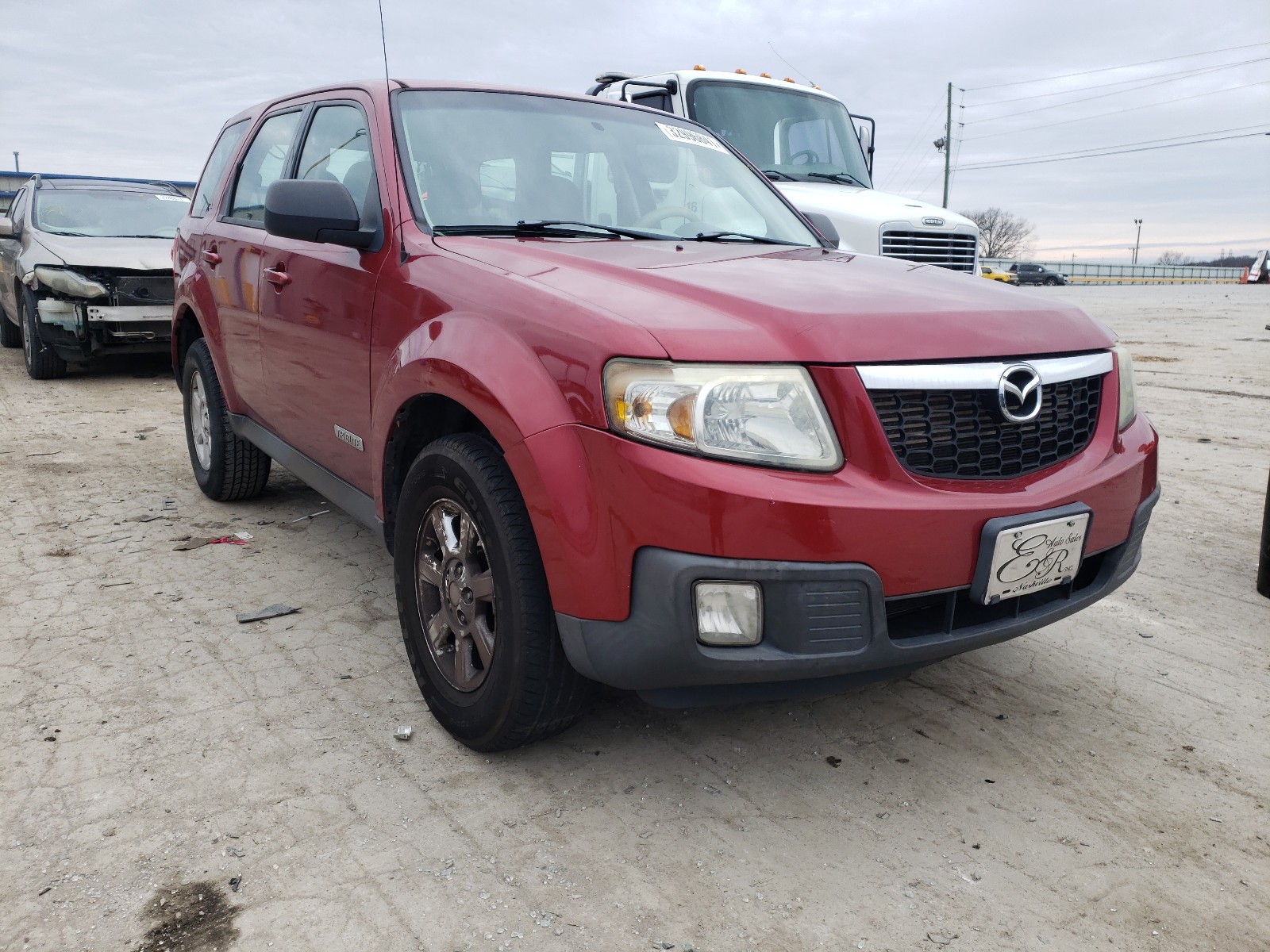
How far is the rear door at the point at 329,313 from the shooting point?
307cm

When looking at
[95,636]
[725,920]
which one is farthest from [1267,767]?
[95,636]

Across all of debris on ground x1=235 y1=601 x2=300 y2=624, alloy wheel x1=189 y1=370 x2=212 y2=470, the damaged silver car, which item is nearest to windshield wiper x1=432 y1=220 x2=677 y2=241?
debris on ground x1=235 y1=601 x2=300 y2=624

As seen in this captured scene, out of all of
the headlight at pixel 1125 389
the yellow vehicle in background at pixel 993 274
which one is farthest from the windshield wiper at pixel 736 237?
the yellow vehicle in background at pixel 993 274

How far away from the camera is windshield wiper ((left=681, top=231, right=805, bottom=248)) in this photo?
10.7ft

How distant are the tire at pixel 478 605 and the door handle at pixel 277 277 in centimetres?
125

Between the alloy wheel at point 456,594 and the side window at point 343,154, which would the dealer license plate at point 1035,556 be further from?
the side window at point 343,154

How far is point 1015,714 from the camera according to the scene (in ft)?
9.58

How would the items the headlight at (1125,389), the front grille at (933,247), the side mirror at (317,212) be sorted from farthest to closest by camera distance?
the front grille at (933,247) < the side mirror at (317,212) < the headlight at (1125,389)

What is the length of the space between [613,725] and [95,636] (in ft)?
6.11

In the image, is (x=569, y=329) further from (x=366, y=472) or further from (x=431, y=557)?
(x=366, y=472)

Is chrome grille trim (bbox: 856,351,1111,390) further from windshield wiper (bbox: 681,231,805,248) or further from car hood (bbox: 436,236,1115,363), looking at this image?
windshield wiper (bbox: 681,231,805,248)

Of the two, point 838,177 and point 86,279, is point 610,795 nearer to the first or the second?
point 838,177

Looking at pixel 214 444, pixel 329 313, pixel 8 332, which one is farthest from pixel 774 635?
pixel 8 332

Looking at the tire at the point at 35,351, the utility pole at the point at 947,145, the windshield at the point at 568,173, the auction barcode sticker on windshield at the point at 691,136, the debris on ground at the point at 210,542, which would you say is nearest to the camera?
the windshield at the point at 568,173
